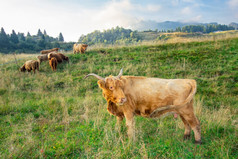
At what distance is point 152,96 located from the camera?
4.01m

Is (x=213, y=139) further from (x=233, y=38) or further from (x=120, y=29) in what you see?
(x=120, y=29)

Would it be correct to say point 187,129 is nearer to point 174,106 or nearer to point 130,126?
point 174,106

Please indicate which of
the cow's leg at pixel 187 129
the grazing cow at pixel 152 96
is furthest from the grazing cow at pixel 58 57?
the cow's leg at pixel 187 129

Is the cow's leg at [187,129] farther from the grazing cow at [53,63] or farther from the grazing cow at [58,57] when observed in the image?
the grazing cow at [58,57]

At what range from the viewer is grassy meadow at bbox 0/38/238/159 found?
3.56 meters

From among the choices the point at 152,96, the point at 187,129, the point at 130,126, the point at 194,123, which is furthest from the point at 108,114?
the point at 194,123

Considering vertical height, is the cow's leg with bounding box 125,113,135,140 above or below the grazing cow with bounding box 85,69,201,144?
below

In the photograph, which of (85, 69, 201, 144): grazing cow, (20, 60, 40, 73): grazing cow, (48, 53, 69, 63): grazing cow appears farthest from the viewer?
→ (48, 53, 69, 63): grazing cow

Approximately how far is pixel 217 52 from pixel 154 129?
442 inches

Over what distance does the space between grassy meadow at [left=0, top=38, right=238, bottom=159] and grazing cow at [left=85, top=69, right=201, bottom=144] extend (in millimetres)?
607

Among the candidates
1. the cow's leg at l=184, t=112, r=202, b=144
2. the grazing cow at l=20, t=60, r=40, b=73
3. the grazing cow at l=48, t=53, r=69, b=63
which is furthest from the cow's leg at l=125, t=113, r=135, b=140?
the grazing cow at l=20, t=60, r=40, b=73

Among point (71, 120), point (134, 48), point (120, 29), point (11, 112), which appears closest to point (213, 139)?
point (71, 120)

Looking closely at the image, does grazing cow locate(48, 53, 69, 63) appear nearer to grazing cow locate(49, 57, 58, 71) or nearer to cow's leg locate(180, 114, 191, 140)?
grazing cow locate(49, 57, 58, 71)

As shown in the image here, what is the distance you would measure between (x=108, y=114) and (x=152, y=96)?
8.79 feet
